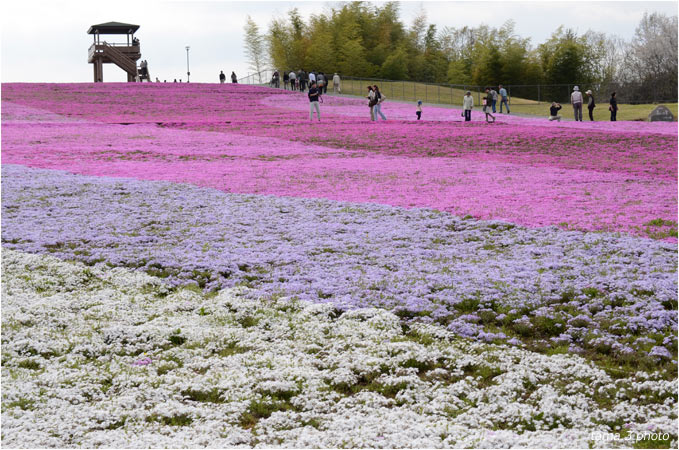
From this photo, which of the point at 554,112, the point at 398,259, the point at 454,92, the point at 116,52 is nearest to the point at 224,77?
the point at 116,52

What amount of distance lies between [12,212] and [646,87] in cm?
6727

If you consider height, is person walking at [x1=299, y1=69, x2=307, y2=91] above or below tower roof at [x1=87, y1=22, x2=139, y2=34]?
below

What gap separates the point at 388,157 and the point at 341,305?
17.8m

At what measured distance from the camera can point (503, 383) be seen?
26.8 ft

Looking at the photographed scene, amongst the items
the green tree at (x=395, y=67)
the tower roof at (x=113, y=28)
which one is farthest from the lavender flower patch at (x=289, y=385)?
the green tree at (x=395, y=67)

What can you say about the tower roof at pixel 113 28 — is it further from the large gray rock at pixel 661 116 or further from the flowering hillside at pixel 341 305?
the large gray rock at pixel 661 116

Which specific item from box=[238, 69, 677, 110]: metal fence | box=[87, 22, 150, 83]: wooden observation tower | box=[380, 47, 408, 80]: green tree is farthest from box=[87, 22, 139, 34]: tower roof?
box=[380, 47, 408, 80]: green tree

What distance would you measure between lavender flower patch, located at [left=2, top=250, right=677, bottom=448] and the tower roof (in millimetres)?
67030

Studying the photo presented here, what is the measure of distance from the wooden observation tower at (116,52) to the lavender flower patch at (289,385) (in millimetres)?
67264

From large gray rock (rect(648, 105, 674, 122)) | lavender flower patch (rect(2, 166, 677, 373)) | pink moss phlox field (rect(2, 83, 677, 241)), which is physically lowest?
lavender flower patch (rect(2, 166, 677, 373))

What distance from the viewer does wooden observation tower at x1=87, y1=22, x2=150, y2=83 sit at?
73.4 meters

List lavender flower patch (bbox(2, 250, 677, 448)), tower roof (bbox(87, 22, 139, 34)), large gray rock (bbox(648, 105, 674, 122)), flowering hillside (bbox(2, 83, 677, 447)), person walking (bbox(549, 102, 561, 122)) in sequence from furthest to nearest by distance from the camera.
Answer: tower roof (bbox(87, 22, 139, 34)), person walking (bbox(549, 102, 561, 122)), large gray rock (bbox(648, 105, 674, 122)), flowering hillside (bbox(2, 83, 677, 447)), lavender flower patch (bbox(2, 250, 677, 448))

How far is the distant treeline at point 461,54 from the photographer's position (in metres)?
77.4

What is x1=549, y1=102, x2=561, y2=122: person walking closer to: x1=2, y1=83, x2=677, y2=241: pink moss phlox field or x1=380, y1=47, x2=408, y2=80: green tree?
x1=2, y1=83, x2=677, y2=241: pink moss phlox field
